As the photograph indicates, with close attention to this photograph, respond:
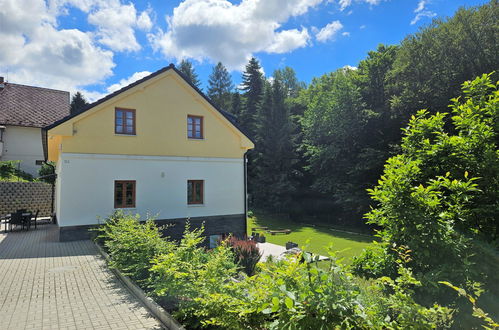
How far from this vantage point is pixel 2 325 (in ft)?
16.6

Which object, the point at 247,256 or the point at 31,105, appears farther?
the point at 31,105

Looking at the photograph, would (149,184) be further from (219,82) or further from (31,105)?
(219,82)

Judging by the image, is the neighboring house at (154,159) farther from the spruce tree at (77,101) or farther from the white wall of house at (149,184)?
the spruce tree at (77,101)

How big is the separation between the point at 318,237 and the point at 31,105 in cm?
2947

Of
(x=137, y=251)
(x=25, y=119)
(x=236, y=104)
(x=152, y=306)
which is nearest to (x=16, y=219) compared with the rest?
(x=137, y=251)

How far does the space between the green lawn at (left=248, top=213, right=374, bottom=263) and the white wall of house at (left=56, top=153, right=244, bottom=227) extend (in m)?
5.42

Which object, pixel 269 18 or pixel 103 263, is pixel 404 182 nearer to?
pixel 103 263

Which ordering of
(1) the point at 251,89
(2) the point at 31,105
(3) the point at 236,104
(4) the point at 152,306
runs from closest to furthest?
1. (4) the point at 152,306
2. (2) the point at 31,105
3. (1) the point at 251,89
4. (3) the point at 236,104

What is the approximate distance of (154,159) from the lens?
14281 millimetres

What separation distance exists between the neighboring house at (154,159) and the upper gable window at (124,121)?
0.04 meters

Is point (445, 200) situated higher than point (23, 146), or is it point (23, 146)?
point (23, 146)

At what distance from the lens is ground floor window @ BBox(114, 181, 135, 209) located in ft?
44.4

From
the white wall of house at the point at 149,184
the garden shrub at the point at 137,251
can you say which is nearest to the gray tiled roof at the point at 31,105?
the white wall of house at the point at 149,184

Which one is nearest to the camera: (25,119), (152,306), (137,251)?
(152,306)
